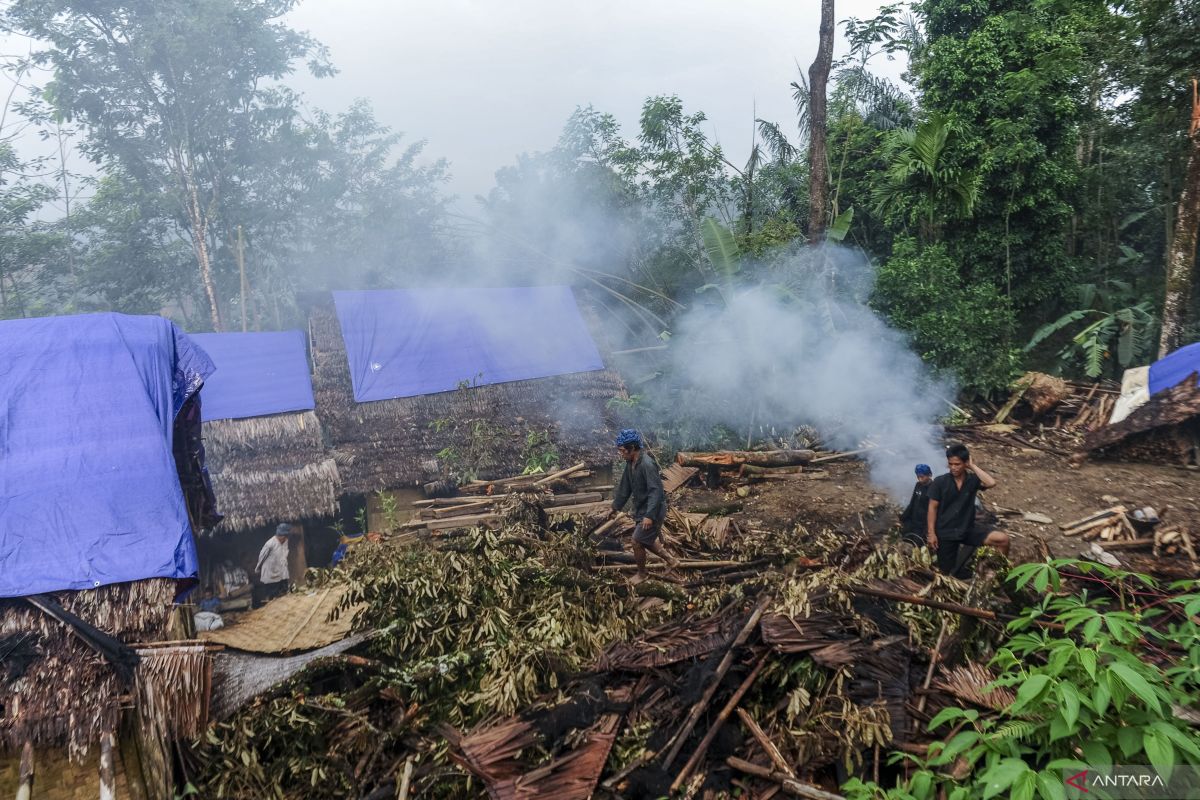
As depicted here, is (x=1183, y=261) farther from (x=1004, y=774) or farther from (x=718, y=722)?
(x=1004, y=774)

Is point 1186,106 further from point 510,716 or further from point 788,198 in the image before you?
point 510,716

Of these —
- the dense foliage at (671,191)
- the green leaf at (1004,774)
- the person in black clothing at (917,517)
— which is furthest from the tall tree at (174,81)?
the green leaf at (1004,774)

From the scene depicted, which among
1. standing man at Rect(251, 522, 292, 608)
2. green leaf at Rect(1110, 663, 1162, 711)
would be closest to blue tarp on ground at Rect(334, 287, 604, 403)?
standing man at Rect(251, 522, 292, 608)

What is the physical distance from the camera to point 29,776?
4.30 m

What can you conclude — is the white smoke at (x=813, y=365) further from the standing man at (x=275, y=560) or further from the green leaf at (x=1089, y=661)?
the green leaf at (x=1089, y=661)

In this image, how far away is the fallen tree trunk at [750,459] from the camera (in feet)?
35.9

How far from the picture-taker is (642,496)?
680 centimetres

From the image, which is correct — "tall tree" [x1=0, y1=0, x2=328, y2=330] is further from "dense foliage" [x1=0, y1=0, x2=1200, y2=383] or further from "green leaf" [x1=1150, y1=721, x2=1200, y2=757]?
"green leaf" [x1=1150, y1=721, x2=1200, y2=757]

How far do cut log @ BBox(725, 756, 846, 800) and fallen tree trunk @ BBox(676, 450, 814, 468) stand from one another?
23.1ft

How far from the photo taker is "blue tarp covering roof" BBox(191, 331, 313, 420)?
11594mm

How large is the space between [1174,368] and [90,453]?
13.2 meters

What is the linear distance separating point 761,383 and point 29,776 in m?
11.7

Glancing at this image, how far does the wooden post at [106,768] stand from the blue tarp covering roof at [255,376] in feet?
25.1

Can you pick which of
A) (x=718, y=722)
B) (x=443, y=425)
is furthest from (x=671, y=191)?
(x=718, y=722)
